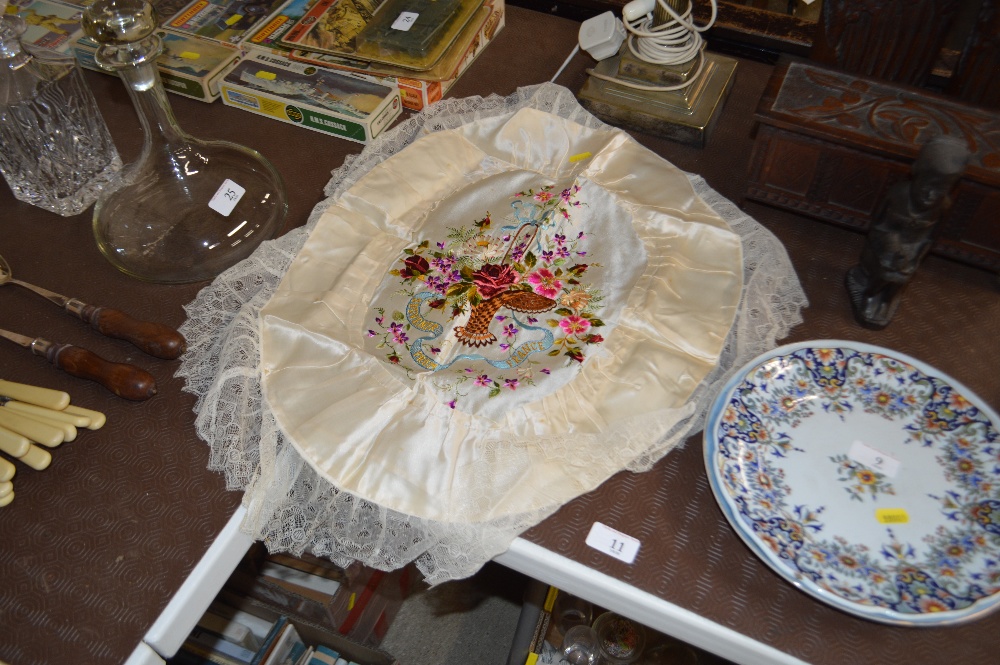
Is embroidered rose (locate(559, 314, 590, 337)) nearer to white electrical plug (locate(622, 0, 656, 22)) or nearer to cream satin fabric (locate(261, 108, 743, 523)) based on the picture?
cream satin fabric (locate(261, 108, 743, 523))

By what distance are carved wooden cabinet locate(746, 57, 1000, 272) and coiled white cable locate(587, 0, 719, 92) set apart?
0.15m

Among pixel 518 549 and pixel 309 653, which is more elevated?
pixel 518 549

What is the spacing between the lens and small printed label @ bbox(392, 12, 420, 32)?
1.22 m

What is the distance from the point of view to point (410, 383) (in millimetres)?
851

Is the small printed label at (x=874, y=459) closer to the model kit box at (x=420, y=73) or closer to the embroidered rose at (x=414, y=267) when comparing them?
the embroidered rose at (x=414, y=267)

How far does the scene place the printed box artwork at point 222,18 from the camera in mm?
1305

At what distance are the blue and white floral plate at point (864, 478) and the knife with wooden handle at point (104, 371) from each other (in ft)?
2.01

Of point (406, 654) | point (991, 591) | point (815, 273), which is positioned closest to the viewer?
point (991, 591)

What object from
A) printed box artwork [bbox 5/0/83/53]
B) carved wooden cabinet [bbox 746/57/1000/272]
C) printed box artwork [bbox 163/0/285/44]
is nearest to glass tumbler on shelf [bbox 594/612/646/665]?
carved wooden cabinet [bbox 746/57/1000/272]

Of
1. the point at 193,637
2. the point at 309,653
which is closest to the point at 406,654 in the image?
the point at 309,653

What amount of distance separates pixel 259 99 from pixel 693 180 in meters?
0.67

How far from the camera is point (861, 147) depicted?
91 cm

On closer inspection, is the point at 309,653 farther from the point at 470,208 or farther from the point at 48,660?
the point at 470,208

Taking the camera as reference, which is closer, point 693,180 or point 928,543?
point 928,543
